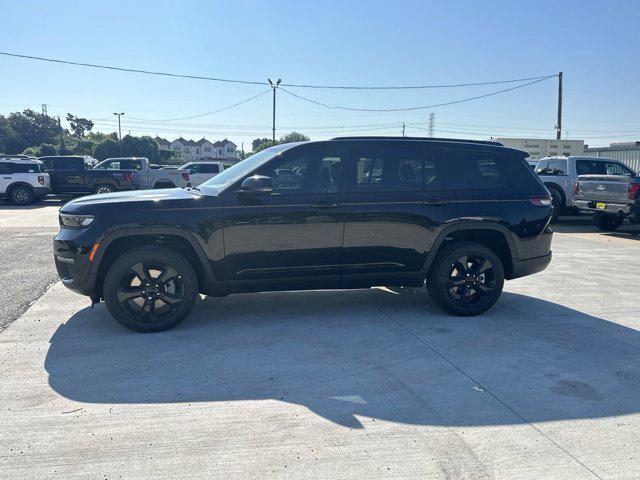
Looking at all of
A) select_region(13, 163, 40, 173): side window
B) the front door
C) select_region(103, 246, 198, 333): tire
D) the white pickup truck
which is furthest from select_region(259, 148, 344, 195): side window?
select_region(13, 163, 40, 173): side window

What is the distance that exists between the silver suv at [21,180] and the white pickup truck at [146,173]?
2.50 metres

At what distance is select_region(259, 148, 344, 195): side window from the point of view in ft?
16.7

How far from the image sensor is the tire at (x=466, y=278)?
217 inches

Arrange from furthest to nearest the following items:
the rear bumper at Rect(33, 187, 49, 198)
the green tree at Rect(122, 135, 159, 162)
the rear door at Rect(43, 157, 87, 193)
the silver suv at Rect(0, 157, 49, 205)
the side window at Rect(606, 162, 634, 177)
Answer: the green tree at Rect(122, 135, 159, 162) < the rear door at Rect(43, 157, 87, 193) < the rear bumper at Rect(33, 187, 49, 198) < the silver suv at Rect(0, 157, 49, 205) < the side window at Rect(606, 162, 634, 177)

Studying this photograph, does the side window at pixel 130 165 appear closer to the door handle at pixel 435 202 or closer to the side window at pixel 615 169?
the side window at pixel 615 169

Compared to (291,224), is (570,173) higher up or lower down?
higher up

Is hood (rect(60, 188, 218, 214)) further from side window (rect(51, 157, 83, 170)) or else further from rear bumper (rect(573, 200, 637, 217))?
side window (rect(51, 157, 83, 170))

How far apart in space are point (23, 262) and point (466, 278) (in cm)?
692

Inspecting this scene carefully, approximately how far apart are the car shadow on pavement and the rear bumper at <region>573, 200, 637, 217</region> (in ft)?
27.3

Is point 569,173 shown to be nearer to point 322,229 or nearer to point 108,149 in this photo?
point 322,229

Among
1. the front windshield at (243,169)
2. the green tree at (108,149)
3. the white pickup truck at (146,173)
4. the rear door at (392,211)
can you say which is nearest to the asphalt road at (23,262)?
the front windshield at (243,169)

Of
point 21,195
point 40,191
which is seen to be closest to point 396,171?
point 40,191

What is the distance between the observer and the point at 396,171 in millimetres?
5414

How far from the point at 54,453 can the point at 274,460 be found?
50.0 inches
